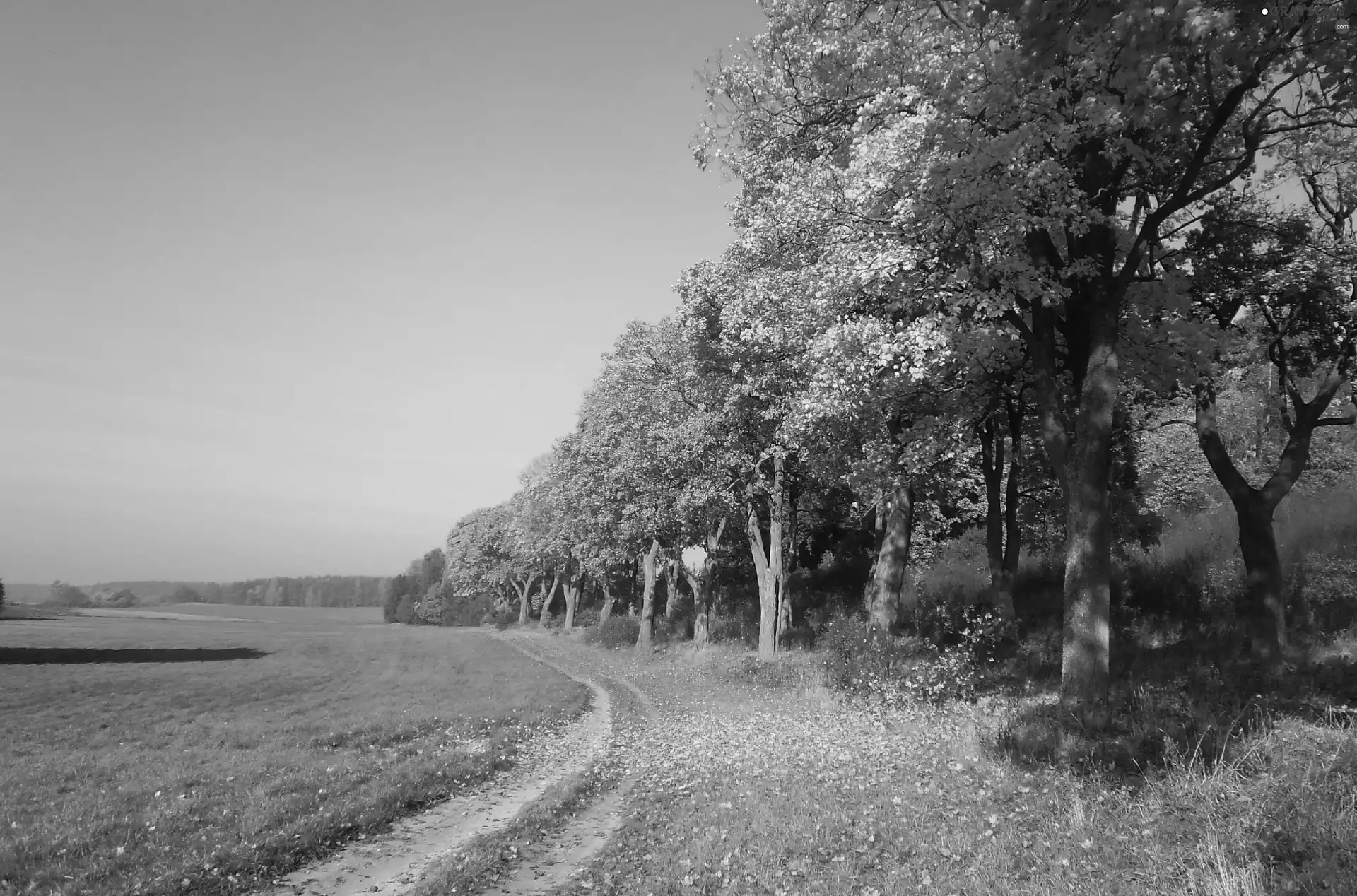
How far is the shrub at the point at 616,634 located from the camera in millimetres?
44344

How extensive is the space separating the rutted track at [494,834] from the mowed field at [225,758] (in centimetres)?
41

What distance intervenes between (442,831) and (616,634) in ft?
118

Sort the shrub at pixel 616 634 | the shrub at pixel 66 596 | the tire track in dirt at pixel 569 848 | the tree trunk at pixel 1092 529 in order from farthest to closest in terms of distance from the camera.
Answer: the shrub at pixel 66 596 < the shrub at pixel 616 634 < the tree trunk at pixel 1092 529 < the tire track in dirt at pixel 569 848

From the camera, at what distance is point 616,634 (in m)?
45.2

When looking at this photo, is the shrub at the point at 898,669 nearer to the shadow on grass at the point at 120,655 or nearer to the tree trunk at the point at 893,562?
the tree trunk at the point at 893,562

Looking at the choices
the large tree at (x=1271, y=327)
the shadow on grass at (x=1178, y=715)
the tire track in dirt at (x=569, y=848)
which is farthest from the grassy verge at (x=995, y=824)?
the large tree at (x=1271, y=327)

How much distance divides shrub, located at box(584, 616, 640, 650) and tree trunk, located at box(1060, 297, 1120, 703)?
34.0 m

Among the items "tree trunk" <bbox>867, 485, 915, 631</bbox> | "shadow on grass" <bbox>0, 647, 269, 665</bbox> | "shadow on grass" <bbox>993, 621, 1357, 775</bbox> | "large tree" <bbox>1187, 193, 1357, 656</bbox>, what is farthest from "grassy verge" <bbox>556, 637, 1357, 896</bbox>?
"shadow on grass" <bbox>0, 647, 269, 665</bbox>

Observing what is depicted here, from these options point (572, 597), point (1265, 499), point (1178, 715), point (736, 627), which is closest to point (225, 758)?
point (1178, 715)

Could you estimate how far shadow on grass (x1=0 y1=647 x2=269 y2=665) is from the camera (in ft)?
122

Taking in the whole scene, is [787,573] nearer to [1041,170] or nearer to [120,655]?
[1041,170]

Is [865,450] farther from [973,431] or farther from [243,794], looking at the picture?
[243,794]

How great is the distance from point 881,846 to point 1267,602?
12.6 meters

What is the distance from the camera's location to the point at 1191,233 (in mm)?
16625
